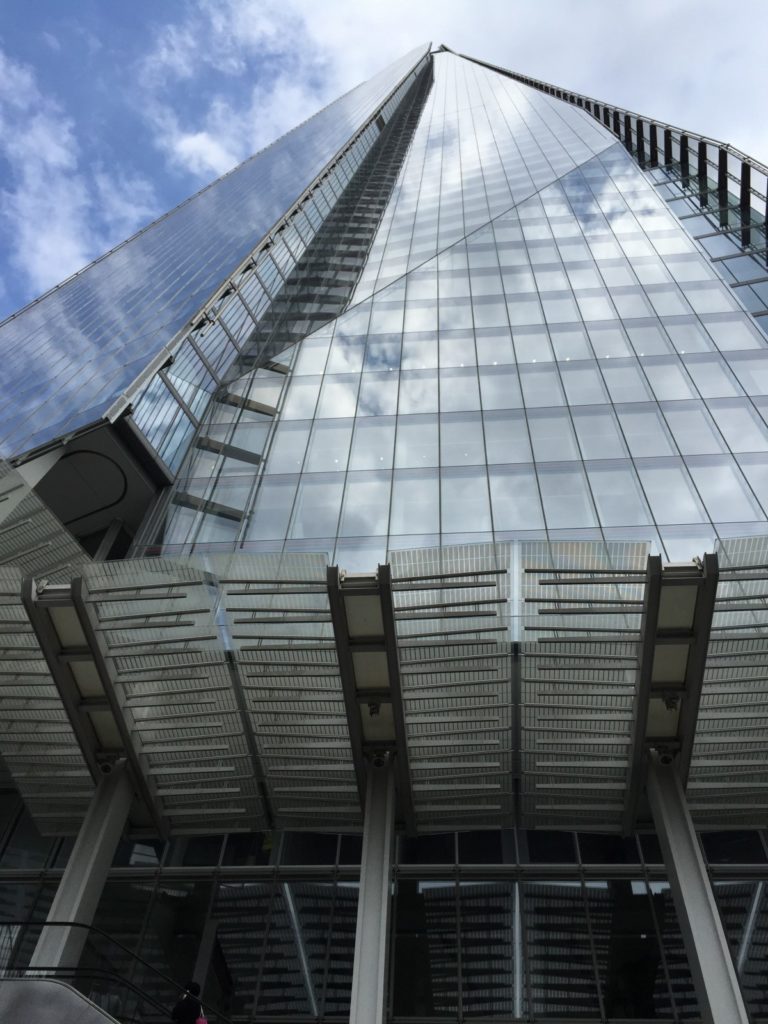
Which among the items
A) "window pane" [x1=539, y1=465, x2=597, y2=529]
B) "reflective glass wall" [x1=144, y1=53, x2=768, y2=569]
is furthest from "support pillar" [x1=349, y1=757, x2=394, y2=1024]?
"window pane" [x1=539, y1=465, x2=597, y2=529]

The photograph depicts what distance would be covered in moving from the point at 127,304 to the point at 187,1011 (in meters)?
34.9

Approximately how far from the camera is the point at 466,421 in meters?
22.6

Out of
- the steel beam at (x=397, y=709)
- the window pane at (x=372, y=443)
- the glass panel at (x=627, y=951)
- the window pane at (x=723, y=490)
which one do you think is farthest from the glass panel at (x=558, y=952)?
the window pane at (x=372, y=443)

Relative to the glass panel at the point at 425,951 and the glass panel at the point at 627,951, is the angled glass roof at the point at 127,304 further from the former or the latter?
the glass panel at the point at 627,951

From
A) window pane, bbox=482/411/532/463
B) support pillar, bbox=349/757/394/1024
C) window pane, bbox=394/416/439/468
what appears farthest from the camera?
window pane, bbox=394/416/439/468

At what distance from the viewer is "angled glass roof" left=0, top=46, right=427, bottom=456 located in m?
Result: 24.4

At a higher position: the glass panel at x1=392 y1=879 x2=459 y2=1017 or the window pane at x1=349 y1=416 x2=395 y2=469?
the window pane at x1=349 y1=416 x2=395 y2=469

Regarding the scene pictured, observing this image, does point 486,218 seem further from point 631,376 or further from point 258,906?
point 258,906

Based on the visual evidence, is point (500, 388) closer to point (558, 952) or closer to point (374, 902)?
point (558, 952)

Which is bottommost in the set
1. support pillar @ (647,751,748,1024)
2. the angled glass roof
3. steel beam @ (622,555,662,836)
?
support pillar @ (647,751,748,1024)

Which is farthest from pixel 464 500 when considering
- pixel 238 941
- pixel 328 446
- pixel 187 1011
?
pixel 187 1011

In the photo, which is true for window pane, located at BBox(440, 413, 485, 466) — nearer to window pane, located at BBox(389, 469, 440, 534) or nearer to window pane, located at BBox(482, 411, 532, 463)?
window pane, located at BBox(482, 411, 532, 463)

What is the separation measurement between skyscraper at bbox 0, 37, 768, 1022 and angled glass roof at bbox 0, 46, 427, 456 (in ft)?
1.53

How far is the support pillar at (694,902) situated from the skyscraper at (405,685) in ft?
0.17
